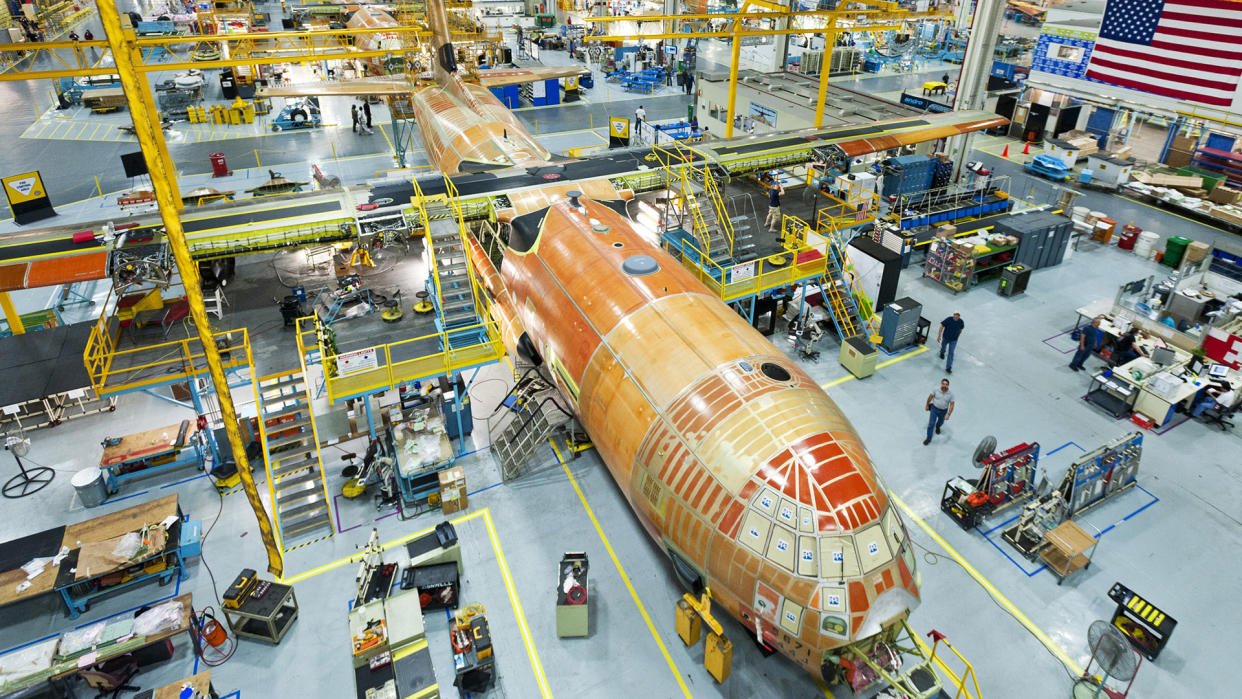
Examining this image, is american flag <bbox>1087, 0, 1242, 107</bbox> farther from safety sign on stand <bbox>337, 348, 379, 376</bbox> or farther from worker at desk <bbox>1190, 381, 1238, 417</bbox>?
safety sign on stand <bbox>337, 348, 379, 376</bbox>

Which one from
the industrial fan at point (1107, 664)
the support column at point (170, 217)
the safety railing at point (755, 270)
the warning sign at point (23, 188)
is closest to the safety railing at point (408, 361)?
the support column at point (170, 217)

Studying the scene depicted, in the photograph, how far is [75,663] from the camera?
13.0 m

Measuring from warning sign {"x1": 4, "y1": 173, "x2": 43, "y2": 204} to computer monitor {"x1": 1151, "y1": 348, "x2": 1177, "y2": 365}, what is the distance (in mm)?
45755

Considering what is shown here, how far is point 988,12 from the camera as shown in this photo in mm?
29906

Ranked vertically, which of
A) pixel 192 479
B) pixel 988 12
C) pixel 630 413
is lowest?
pixel 192 479

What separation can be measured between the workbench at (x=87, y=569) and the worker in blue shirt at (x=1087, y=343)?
26.3 m

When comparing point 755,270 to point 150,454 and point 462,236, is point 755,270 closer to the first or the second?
point 462,236

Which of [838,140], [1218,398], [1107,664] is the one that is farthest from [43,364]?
[1218,398]

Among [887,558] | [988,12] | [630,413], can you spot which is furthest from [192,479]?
[988,12]

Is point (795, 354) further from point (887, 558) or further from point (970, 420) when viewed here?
point (887, 558)

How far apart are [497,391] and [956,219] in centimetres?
2105

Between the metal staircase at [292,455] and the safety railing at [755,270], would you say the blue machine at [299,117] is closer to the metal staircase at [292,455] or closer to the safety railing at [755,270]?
the metal staircase at [292,455]

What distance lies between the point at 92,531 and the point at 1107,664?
70.9 feet

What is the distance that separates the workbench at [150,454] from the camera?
1834 cm
